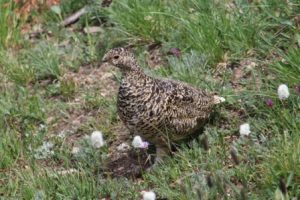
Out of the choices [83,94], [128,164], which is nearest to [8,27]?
[83,94]

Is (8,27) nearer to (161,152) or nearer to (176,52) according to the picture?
(176,52)

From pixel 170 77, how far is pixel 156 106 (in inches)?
43.9

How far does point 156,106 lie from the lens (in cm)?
516

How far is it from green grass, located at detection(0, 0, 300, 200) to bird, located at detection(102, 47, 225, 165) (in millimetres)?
144

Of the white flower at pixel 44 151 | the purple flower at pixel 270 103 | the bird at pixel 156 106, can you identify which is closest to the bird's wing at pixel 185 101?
the bird at pixel 156 106

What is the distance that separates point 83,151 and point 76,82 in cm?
138

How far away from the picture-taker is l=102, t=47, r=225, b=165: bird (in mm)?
5137

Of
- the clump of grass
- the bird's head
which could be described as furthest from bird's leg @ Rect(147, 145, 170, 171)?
the clump of grass

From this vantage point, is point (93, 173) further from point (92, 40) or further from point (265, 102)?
point (92, 40)

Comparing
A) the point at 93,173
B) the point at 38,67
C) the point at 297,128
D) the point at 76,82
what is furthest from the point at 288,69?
the point at 38,67

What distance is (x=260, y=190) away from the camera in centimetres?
460

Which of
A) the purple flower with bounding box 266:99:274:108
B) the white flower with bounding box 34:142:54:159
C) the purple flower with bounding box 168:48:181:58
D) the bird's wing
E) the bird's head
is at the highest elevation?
the bird's head

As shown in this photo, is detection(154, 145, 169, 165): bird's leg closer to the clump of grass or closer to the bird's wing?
the bird's wing

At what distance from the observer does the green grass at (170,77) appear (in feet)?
16.0
